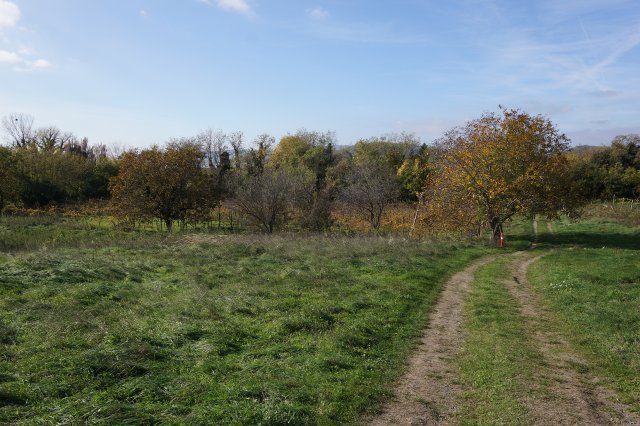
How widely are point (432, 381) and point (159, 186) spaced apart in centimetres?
3391

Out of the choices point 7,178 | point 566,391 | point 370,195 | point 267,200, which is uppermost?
point 7,178

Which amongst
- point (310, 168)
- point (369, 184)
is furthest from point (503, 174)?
point (310, 168)

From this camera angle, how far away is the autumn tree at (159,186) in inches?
1487

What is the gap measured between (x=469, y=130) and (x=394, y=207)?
20221 mm

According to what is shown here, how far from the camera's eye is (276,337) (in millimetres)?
9648

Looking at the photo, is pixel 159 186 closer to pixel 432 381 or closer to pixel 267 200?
pixel 267 200

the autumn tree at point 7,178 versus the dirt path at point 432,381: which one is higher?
the autumn tree at point 7,178

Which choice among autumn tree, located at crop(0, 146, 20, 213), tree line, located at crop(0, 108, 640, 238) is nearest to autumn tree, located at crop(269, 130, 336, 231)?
tree line, located at crop(0, 108, 640, 238)

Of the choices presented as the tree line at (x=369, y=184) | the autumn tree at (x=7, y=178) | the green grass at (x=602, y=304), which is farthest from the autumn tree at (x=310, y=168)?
the autumn tree at (x=7, y=178)

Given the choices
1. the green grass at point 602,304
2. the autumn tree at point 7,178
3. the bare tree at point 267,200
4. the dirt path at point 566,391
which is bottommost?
the dirt path at point 566,391

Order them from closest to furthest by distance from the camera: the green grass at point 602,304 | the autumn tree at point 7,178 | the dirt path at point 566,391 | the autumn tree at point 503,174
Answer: the dirt path at point 566,391
the green grass at point 602,304
the autumn tree at point 503,174
the autumn tree at point 7,178

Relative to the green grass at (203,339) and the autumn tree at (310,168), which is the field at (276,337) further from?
the autumn tree at (310,168)

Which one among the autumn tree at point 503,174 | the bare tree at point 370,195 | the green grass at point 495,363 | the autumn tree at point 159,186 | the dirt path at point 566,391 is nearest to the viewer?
the dirt path at point 566,391

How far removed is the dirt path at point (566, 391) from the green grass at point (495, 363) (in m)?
0.21
